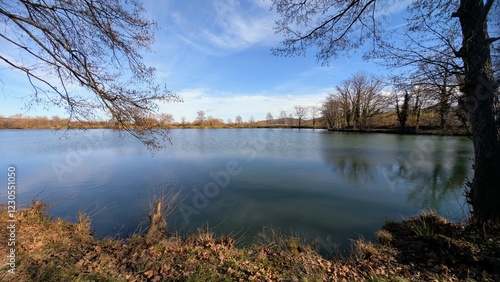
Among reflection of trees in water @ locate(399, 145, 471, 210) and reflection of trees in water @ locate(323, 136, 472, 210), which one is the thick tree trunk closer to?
reflection of trees in water @ locate(323, 136, 472, 210)

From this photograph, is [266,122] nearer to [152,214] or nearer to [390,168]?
[390,168]

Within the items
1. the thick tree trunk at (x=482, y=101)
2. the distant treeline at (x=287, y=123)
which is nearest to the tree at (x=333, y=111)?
the distant treeline at (x=287, y=123)

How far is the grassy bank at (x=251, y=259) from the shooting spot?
2867 millimetres

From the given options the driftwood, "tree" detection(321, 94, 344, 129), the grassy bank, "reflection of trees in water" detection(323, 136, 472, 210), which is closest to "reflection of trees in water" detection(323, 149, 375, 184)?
"reflection of trees in water" detection(323, 136, 472, 210)

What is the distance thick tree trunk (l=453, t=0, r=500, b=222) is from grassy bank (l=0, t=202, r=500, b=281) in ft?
1.83

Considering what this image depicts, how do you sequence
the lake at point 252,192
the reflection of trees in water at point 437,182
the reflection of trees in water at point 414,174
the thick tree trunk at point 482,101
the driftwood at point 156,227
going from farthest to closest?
the reflection of trees in water at point 414,174 → the reflection of trees in water at point 437,182 → the lake at point 252,192 → the driftwood at point 156,227 → the thick tree trunk at point 482,101

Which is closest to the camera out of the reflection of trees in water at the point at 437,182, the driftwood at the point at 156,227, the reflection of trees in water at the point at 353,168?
A: the driftwood at the point at 156,227

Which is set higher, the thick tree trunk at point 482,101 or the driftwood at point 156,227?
the thick tree trunk at point 482,101

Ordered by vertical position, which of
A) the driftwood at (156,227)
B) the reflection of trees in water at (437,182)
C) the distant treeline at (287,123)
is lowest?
the reflection of trees in water at (437,182)

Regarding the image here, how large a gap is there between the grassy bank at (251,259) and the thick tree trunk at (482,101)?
558mm

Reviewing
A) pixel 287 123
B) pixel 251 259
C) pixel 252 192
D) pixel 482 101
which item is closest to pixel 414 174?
pixel 482 101

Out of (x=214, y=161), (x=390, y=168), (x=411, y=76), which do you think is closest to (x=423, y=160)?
(x=390, y=168)

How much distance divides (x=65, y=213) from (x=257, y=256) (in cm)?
602

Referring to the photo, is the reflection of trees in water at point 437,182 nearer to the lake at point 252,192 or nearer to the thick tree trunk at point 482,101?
the lake at point 252,192
